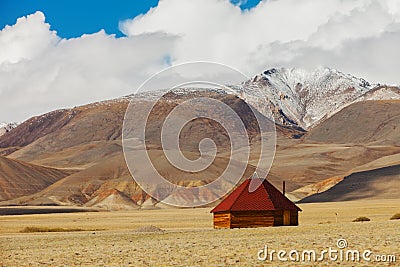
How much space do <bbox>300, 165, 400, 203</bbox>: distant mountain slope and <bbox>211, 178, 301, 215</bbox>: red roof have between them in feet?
270

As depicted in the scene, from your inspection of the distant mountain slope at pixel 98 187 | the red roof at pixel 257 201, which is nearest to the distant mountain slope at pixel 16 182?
the distant mountain slope at pixel 98 187

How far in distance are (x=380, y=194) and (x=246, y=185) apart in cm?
8646

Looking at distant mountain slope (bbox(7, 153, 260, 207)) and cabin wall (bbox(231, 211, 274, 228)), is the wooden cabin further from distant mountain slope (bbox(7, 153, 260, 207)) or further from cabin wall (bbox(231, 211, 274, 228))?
distant mountain slope (bbox(7, 153, 260, 207))

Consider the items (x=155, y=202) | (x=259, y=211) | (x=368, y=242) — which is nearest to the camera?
(x=368, y=242)

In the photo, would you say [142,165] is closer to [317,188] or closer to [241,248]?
[317,188]

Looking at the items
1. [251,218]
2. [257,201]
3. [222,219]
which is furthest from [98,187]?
[251,218]

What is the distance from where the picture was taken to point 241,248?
86.4 feet

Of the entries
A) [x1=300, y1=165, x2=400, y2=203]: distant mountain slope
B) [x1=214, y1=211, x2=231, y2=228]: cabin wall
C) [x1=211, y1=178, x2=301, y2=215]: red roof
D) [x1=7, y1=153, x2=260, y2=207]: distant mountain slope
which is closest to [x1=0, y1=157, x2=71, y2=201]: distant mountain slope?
Result: [x1=7, y1=153, x2=260, y2=207]: distant mountain slope

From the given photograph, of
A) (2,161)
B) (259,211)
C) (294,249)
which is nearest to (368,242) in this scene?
(294,249)

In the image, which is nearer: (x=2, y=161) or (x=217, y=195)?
(x=217, y=195)

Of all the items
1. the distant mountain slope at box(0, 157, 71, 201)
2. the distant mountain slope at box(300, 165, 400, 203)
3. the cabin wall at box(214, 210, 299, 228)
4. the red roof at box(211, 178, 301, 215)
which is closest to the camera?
the cabin wall at box(214, 210, 299, 228)

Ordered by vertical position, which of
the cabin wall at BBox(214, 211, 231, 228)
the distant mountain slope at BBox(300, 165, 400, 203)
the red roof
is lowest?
the cabin wall at BBox(214, 211, 231, 228)

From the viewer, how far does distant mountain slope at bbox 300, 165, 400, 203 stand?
130750 mm

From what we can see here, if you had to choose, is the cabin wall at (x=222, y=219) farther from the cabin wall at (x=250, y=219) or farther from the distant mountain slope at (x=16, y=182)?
the distant mountain slope at (x=16, y=182)
